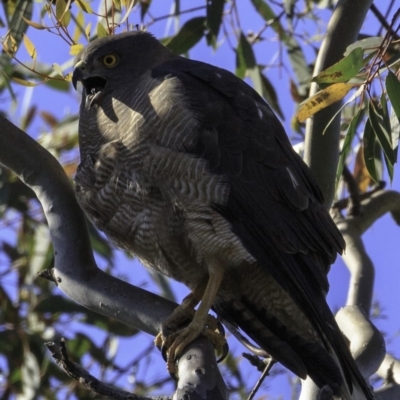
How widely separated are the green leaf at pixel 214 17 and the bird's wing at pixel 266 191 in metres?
0.69

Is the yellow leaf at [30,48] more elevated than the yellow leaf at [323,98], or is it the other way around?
the yellow leaf at [30,48]

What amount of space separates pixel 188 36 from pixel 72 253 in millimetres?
1461

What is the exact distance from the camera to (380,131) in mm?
2652

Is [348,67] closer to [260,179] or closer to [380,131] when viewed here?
[380,131]

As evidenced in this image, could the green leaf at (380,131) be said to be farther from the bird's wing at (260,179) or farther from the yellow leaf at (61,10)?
the yellow leaf at (61,10)

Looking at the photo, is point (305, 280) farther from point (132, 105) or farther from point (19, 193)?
point (19, 193)

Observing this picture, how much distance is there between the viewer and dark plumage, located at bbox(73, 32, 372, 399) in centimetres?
262

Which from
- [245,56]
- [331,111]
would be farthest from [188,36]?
[331,111]

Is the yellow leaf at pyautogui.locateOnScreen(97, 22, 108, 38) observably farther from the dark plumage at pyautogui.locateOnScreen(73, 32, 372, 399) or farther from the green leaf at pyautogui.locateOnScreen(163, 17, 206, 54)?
the green leaf at pyautogui.locateOnScreen(163, 17, 206, 54)

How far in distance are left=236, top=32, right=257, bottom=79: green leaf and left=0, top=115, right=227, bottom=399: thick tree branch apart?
1.42 meters

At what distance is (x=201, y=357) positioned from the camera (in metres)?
2.23

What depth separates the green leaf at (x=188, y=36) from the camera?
365cm

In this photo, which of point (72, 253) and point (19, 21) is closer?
point (72, 253)

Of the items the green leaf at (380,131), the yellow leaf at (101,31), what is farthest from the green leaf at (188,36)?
the green leaf at (380,131)
